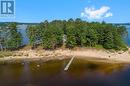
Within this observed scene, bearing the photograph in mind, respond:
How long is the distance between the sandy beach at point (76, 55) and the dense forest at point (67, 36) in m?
3.23

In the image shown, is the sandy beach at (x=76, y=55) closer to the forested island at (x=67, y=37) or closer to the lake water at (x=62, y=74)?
the forested island at (x=67, y=37)

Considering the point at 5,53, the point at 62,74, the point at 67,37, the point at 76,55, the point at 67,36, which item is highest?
the point at 67,36

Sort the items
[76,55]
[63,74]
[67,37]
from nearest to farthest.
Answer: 1. [63,74]
2. [76,55]
3. [67,37]

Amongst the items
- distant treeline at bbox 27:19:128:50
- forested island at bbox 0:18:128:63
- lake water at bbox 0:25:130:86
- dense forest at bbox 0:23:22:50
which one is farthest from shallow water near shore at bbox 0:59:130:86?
dense forest at bbox 0:23:22:50

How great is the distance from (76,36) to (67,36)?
3.60 metres

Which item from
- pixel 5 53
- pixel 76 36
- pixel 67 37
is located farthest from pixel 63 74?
pixel 76 36

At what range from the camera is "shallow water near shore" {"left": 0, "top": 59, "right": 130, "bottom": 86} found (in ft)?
192

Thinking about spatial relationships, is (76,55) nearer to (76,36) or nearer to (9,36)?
(76,36)

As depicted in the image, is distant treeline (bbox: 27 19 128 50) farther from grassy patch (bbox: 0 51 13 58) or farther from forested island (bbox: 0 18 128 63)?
grassy patch (bbox: 0 51 13 58)

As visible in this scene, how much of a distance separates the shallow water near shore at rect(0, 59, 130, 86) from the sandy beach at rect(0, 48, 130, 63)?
5338mm

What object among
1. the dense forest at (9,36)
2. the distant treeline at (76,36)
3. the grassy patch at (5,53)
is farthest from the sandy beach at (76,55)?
the dense forest at (9,36)

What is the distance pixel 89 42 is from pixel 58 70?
30854 mm

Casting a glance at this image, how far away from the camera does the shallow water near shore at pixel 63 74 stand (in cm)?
5859

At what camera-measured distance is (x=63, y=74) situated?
66.9 m
